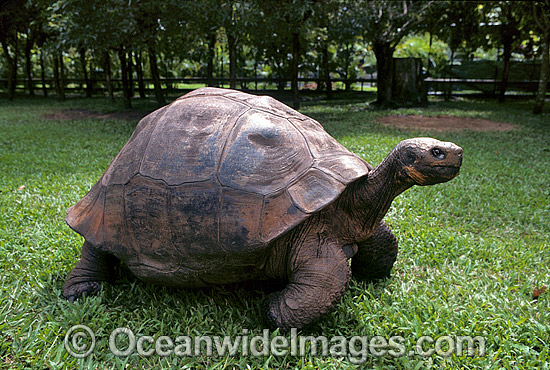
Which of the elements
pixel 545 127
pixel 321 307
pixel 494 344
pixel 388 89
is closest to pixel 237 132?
pixel 321 307

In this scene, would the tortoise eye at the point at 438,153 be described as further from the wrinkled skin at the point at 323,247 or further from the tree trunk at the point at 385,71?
the tree trunk at the point at 385,71

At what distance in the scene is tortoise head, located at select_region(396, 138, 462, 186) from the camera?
179 centimetres

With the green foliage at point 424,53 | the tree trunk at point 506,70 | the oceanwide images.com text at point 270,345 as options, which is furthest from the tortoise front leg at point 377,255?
the green foliage at point 424,53

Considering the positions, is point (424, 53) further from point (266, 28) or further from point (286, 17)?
point (266, 28)

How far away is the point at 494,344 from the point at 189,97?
2129 mm

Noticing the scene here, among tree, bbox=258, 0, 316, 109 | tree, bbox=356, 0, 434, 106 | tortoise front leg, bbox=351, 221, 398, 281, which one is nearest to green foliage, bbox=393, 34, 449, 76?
tree, bbox=356, 0, 434, 106

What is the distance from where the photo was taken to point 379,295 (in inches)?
93.0

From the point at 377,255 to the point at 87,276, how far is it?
174 cm

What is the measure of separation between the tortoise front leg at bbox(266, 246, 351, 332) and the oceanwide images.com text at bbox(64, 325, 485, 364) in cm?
9

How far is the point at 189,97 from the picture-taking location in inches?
94.6

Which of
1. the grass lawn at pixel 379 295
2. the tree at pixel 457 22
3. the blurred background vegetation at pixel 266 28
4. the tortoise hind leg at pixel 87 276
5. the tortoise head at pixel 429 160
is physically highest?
the tree at pixel 457 22

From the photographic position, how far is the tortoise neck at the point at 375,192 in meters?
1.94

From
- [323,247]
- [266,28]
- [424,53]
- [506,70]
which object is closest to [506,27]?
[506,70]

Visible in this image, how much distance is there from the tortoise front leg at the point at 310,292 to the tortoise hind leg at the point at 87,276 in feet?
3.54
